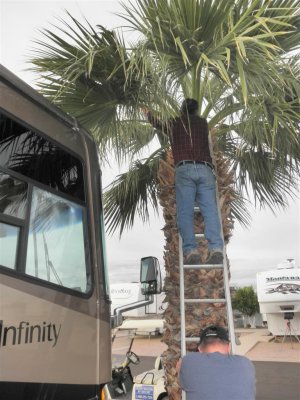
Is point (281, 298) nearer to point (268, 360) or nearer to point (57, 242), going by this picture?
point (268, 360)

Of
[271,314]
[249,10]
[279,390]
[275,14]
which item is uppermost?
[275,14]

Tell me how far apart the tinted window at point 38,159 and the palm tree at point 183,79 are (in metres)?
1.30

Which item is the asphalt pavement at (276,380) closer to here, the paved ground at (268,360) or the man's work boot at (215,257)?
the paved ground at (268,360)

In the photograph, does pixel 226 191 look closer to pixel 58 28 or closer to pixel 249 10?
pixel 249 10

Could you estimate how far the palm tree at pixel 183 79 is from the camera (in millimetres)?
4016

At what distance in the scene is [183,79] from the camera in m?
5.03

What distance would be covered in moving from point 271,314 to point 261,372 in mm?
5731

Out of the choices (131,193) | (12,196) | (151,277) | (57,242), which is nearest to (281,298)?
(131,193)

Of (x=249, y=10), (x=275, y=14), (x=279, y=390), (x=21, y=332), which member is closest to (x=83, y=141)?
(x=21, y=332)

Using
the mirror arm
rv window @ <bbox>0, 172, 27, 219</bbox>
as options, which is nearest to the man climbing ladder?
the mirror arm

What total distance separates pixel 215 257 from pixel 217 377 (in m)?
1.62

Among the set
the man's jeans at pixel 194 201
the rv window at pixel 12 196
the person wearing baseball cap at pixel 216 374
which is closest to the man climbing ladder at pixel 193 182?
the man's jeans at pixel 194 201

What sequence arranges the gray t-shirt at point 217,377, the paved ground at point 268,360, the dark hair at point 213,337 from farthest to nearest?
the paved ground at point 268,360, the dark hair at point 213,337, the gray t-shirt at point 217,377

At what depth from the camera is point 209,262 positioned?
15.3ft
